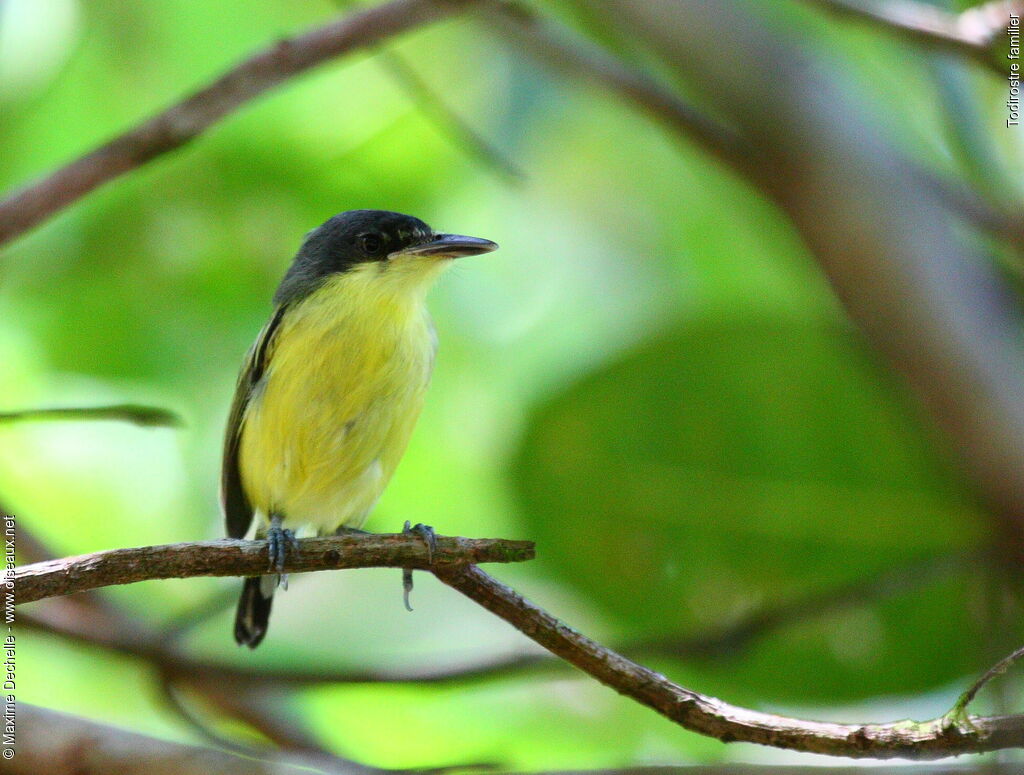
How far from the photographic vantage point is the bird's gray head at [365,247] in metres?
3.51

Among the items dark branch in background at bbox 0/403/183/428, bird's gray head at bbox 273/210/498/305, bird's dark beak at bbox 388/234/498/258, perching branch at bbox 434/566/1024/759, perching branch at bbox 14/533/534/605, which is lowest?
perching branch at bbox 434/566/1024/759

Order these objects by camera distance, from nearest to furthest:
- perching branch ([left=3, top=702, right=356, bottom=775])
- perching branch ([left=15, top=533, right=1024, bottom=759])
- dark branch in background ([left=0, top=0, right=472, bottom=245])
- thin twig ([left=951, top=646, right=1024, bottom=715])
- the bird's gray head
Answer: thin twig ([left=951, top=646, right=1024, bottom=715])
perching branch ([left=15, top=533, right=1024, bottom=759])
perching branch ([left=3, top=702, right=356, bottom=775])
dark branch in background ([left=0, top=0, right=472, bottom=245])
the bird's gray head

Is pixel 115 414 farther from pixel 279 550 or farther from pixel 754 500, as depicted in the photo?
pixel 754 500

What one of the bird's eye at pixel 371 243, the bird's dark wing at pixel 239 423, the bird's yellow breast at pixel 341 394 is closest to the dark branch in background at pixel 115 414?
the bird's yellow breast at pixel 341 394

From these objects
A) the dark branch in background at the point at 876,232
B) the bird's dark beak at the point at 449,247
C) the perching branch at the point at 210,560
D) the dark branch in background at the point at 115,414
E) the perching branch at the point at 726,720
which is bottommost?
the perching branch at the point at 726,720

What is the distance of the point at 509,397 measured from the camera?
13.1ft

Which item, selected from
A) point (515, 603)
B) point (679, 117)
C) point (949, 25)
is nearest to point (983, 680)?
point (515, 603)

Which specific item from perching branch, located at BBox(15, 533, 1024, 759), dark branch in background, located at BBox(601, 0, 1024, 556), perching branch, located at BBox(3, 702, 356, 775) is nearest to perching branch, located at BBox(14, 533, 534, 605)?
perching branch, located at BBox(15, 533, 1024, 759)

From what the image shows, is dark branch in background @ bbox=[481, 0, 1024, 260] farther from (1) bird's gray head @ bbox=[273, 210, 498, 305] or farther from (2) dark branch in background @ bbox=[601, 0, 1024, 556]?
(1) bird's gray head @ bbox=[273, 210, 498, 305]

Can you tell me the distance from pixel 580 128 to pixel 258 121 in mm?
1451

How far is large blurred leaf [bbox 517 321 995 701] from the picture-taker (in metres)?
3.41

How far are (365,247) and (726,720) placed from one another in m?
2.23

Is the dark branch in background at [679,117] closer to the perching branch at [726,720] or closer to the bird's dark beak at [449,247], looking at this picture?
the bird's dark beak at [449,247]

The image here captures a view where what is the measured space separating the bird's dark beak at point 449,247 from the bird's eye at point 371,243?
9 centimetres
